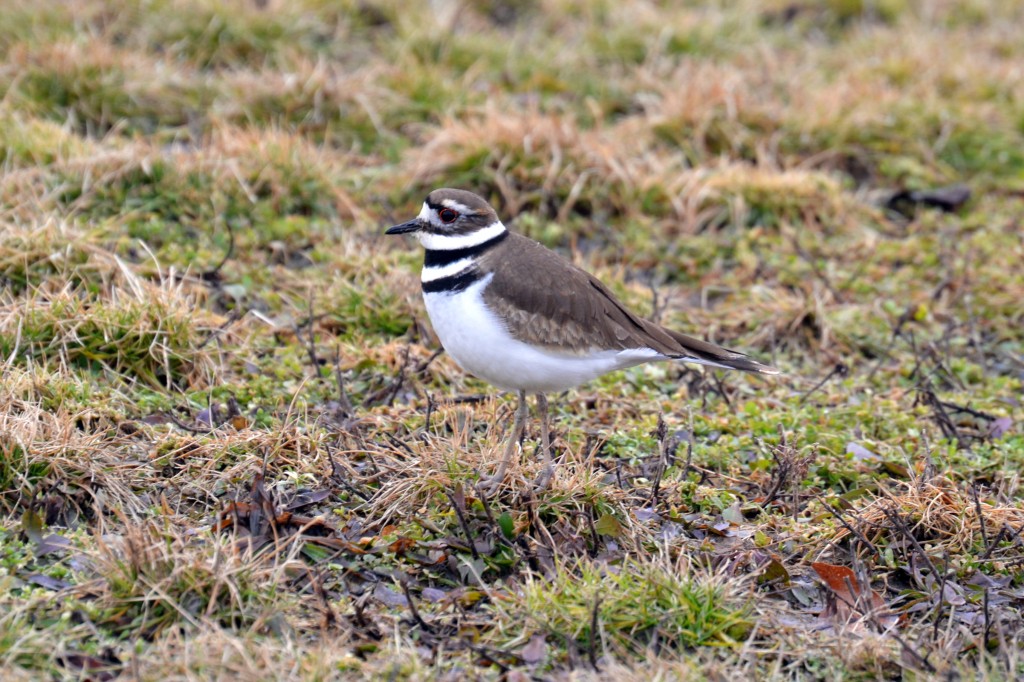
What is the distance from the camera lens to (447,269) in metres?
5.03

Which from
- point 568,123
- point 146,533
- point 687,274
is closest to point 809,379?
point 687,274

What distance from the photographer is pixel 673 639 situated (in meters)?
4.20

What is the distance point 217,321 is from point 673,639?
3185 mm

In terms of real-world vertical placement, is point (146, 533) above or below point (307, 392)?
above

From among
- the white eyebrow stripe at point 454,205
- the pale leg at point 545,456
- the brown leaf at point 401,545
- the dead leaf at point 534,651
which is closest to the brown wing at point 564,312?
the white eyebrow stripe at point 454,205

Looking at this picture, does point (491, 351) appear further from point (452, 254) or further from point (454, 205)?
point (454, 205)

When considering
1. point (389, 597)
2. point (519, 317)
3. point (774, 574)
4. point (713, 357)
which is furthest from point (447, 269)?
point (774, 574)

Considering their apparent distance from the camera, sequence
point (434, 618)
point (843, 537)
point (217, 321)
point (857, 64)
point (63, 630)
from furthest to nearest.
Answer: point (857, 64) → point (217, 321) → point (843, 537) → point (434, 618) → point (63, 630)

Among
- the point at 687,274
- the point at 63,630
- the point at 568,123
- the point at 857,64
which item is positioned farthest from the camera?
the point at 857,64

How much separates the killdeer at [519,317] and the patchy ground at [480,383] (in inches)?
15.8

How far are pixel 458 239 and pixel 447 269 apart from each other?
16 centimetres

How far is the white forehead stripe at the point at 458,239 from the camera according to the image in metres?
5.10

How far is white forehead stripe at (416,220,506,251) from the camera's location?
201 inches

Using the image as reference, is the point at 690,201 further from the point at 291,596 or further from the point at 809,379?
the point at 291,596
